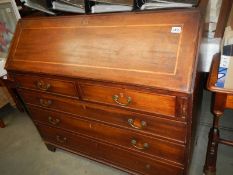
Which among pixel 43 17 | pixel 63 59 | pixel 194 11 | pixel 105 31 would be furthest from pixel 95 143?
pixel 194 11

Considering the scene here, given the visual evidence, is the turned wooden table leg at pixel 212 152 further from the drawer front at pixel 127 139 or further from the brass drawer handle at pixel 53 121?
the brass drawer handle at pixel 53 121

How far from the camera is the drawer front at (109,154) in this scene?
55.1 inches

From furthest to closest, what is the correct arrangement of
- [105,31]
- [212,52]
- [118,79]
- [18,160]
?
[18,160] < [212,52] < [105,31] < [118,79]

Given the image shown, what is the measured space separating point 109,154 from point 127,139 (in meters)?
0.31

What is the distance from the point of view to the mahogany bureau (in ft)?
3.32

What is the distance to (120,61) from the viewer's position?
3.67 feet

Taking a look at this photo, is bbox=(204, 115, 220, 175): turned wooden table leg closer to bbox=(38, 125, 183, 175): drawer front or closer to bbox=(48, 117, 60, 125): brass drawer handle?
bbox=(38, 125, 183, 175): drawer front

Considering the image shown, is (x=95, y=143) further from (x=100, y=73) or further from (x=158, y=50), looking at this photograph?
(x=158, y=50)

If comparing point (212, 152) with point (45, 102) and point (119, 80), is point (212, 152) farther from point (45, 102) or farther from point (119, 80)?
point (45, 102)

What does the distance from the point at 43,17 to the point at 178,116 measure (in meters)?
1.10

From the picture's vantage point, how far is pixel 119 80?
1.09m

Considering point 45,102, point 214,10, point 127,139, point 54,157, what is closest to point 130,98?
point 127,139

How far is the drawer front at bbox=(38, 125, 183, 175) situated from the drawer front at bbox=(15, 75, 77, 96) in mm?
453

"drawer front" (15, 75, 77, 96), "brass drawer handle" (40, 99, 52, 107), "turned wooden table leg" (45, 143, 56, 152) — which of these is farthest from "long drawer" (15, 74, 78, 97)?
"turned wooden table leg" (45, 143, 56, 152)
